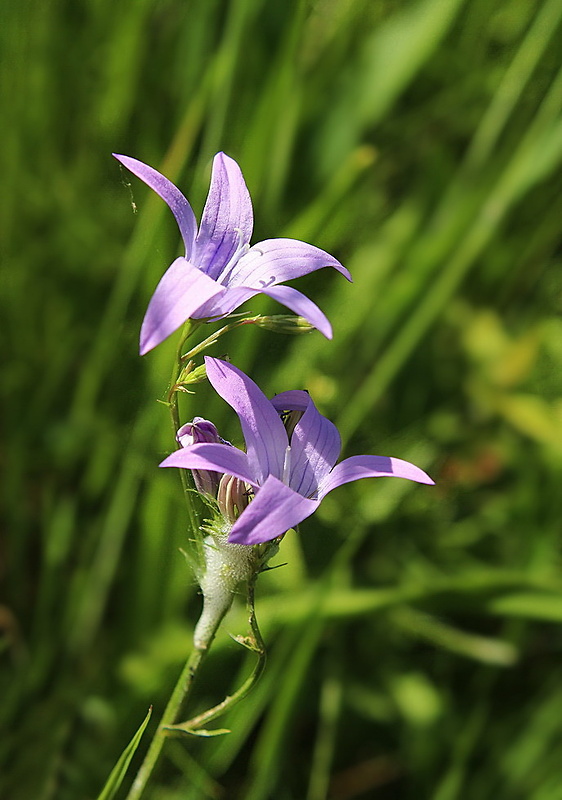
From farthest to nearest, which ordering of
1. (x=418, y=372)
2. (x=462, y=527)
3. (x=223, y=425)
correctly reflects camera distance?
(x=418, y=372), (x=462, y=527), (x=223, y=425)

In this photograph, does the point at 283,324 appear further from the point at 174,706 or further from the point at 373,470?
the point at 174,706

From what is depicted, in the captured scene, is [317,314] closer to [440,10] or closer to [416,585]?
[416,585]

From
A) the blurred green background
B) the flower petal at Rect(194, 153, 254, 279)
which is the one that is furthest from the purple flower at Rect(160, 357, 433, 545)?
the blurred green background

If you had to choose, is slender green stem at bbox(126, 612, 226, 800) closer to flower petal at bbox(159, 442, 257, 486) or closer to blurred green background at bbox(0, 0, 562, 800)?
flower petal at bbox(159, 442, 257, 486)

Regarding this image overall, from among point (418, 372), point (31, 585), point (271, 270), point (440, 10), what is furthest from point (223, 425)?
point (440, 10)

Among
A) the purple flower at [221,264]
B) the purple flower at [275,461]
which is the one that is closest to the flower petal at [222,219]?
the purple flower at [221,264]

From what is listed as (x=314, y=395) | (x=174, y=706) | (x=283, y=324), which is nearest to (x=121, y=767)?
(x=174, y=706)

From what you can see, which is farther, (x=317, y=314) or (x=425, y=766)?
(x=425, y=766)
